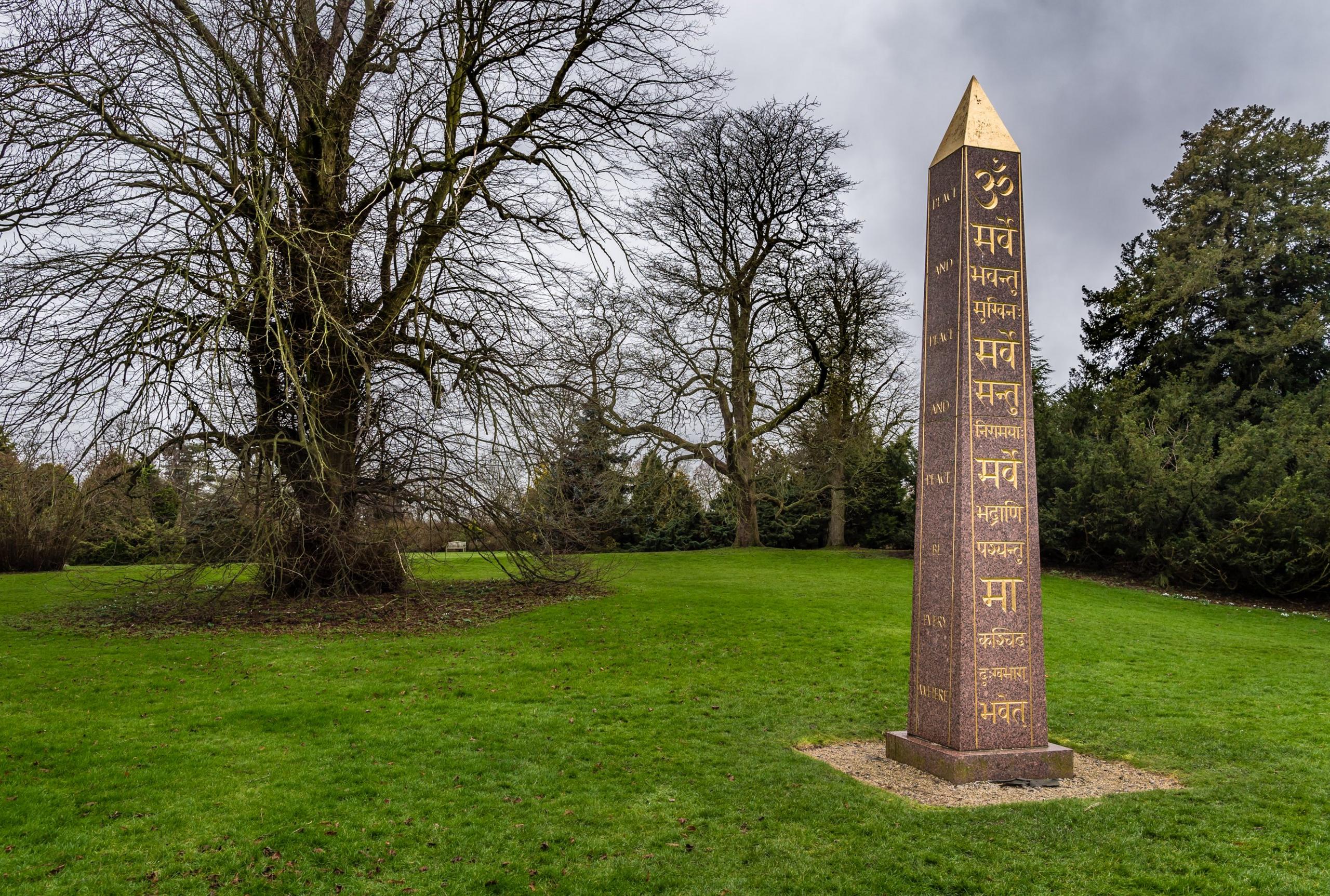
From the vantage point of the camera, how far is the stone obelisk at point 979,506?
6613mm

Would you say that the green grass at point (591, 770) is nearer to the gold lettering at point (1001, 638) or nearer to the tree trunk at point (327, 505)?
the gold lettering at point (1001, 638)

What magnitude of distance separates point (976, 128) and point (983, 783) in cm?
495

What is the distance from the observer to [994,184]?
277 inches

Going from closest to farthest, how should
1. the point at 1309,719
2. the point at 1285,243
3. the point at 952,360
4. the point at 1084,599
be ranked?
the point at 952,360 → the point at 1309,719 → the point at 1084,599 → the point at 1285,243

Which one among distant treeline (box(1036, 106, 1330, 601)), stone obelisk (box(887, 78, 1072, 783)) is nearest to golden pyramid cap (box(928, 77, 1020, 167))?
stone obelisk (box(887, 78, 1072, 783))

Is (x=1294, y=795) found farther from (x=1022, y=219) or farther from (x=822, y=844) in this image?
(x=1022, y=219)

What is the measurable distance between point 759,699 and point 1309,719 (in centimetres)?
537

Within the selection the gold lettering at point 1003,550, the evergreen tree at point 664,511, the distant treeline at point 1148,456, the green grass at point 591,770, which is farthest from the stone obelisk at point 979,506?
the evergreen tree at point 664,511

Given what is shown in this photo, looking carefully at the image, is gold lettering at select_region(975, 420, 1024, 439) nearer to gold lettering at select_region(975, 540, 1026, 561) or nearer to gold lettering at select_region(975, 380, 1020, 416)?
gold lettering at select_region(975, 380, 1020, 416)

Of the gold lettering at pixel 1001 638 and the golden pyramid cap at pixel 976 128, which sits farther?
the golden pyramid cap at pixel 976 128

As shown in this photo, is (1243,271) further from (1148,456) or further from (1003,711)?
(1003,711)

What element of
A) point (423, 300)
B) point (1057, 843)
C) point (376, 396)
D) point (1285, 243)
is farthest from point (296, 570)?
point (1285, 243)

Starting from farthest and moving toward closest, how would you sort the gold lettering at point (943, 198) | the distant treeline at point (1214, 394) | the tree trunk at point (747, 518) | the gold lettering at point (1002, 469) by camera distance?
1. the tree trunk at point (747, 518)
2. the distant treeline at point (1214, 394)
3. the gold lettering at point (943, 198)
4. the gold lettering at point (1002, 469)

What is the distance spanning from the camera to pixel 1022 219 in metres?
7.10
